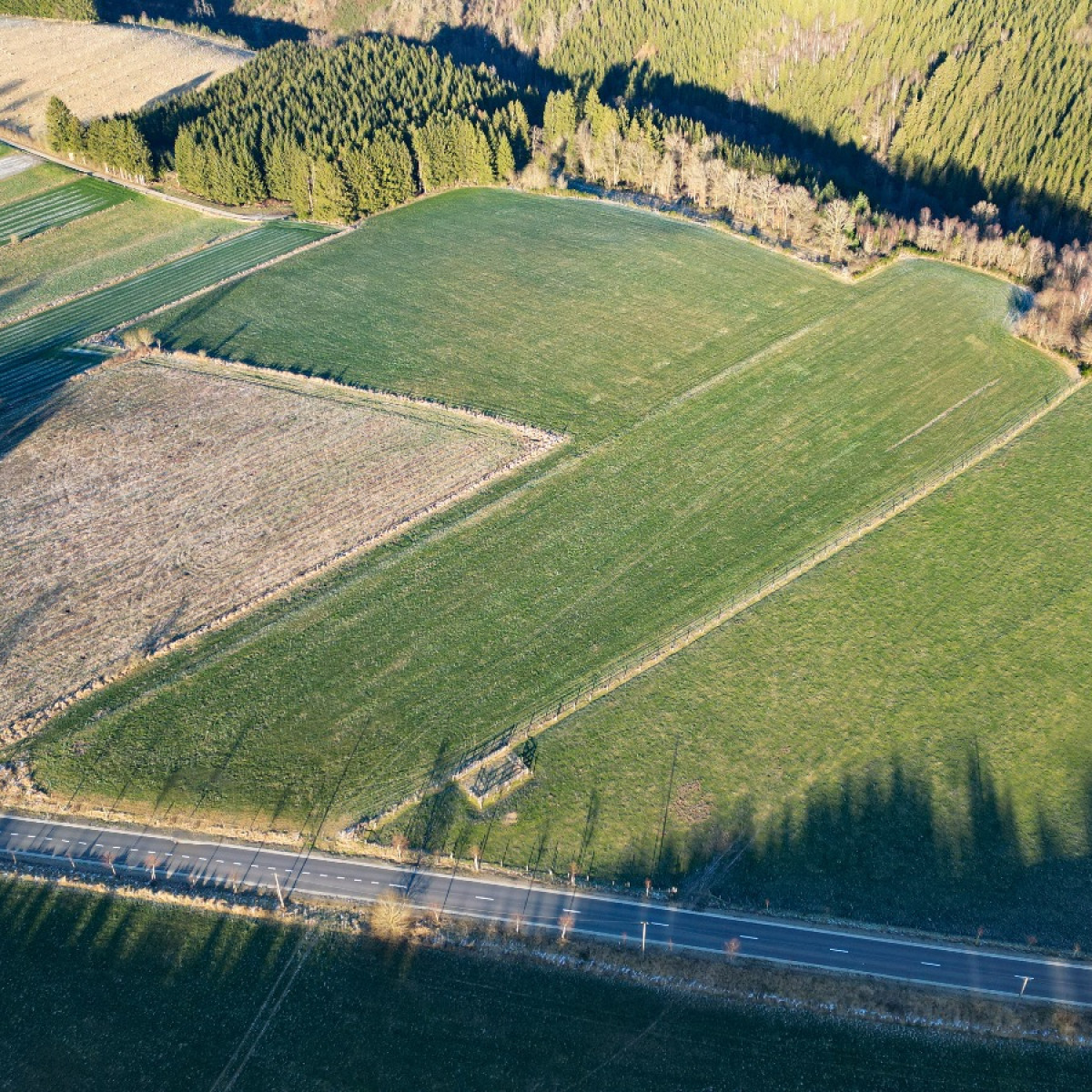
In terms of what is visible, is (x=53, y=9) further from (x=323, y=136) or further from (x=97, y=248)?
(x=97, y=248)

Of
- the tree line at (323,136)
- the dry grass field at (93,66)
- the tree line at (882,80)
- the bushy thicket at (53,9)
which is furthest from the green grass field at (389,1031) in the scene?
the bushy thicket at (53,9)

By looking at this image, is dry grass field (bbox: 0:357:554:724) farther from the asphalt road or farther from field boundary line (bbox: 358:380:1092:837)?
field boundary line (bbox: 358:380:1092:837)

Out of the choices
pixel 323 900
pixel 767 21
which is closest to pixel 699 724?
pixel 323 900

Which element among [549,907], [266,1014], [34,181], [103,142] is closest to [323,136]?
[103,142]

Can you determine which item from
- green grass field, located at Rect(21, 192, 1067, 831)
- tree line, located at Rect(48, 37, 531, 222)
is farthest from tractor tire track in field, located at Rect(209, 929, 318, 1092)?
tree line, located at Rect(48, 37, 531, 222)

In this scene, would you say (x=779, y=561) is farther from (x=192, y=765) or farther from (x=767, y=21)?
(x=767, y=21)
